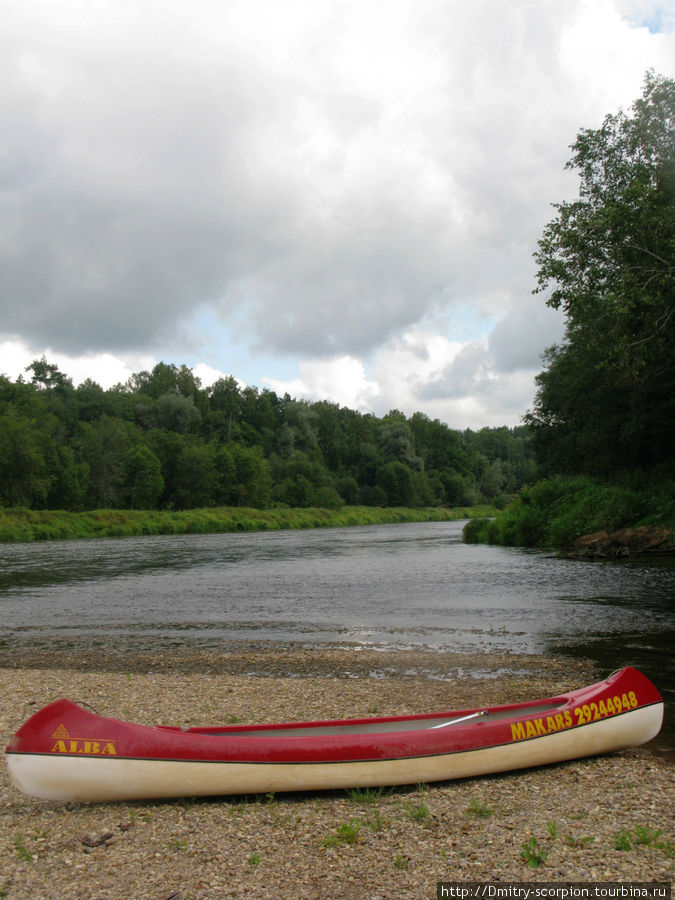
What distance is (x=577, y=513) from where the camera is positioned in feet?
115

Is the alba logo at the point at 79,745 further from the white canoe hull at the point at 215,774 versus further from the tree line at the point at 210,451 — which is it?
the tree line at the point at 210,451

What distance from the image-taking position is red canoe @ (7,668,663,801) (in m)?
5.88

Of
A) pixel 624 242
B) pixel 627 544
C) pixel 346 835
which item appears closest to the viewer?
pixel 346 835

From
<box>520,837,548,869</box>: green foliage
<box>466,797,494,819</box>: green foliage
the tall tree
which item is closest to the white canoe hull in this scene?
<box>466,797,494,819</box>: green foliage

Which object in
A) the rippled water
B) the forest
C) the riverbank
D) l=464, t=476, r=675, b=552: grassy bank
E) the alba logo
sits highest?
the forest

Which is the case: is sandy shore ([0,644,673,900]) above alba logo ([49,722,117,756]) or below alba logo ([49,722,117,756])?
below

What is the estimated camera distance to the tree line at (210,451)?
254 feet

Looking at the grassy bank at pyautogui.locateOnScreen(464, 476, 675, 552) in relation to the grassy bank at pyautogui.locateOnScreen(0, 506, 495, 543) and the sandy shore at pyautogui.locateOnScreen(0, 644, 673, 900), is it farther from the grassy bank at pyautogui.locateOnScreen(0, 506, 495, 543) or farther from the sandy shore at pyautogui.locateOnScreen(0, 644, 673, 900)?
the grassy bank at pyautogui.locateOnScreen(0, 506, 495, 543)

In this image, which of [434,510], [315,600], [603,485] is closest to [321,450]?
[434,510]

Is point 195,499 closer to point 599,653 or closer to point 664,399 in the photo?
point 664,399

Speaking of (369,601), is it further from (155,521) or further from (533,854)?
(155,521)

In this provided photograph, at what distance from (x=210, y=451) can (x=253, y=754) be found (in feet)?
319

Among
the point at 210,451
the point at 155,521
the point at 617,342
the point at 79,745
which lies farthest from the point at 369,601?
the point at 210,451

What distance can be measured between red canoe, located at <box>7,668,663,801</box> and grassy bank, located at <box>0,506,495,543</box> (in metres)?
52.6
